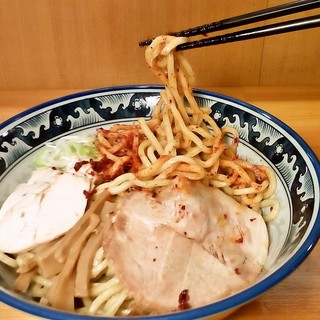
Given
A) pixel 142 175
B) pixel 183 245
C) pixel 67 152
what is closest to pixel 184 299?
pixel 183 245

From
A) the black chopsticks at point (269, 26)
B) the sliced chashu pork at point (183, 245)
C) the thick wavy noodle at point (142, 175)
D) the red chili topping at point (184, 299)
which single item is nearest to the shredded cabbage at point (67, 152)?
the thick wavy noodle at point (142, 175)

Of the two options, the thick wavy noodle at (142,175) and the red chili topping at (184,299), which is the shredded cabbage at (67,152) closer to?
the thick wavy noodle at (142,175)

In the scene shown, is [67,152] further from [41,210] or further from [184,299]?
[184,299]

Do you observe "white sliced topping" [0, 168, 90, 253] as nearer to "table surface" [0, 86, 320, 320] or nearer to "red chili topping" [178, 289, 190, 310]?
"table surface" [0, 86, 320, 320]

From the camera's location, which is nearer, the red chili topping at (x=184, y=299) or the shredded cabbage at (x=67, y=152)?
the red chili topping at (x=184, y=299)

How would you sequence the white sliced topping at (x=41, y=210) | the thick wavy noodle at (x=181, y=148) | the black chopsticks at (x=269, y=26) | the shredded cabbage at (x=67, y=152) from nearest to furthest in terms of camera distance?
the black chopsticks at (x=269, y=26)
the white sliced topping at (x=41, y=210)
the thick wavy noodle at (x=181, y=148)
the shredded cabbage at (x=67, y=152)

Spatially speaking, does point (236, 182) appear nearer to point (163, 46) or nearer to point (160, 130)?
point (160, 130)
